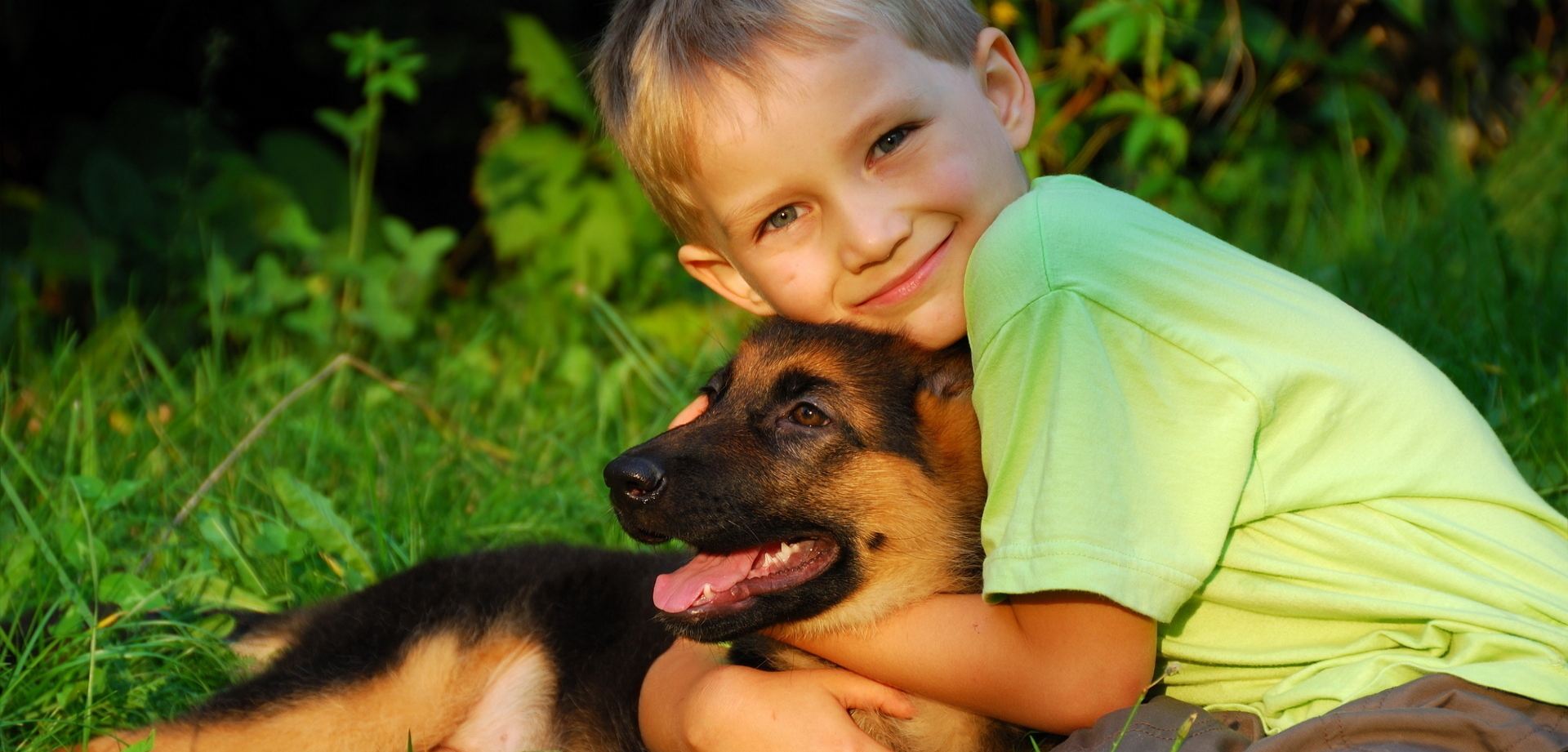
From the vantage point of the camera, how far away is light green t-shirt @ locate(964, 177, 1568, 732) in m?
2.40

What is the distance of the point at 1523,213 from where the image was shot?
20.5 ft

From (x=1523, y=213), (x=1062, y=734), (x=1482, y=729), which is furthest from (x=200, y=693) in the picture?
(x=1523, y=213)

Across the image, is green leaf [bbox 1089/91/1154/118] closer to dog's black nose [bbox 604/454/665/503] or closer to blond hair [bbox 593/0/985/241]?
blond hair [bbox 593/0/985/241]

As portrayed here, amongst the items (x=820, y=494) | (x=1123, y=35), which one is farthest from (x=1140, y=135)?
(x=820, y=494)

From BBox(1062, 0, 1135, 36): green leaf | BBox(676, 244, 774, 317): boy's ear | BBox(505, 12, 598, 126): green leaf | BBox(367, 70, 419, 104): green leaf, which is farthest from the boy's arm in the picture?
BBox(505, 12, 598, 126): green leaf

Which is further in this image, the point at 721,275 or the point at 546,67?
the point at 546,67

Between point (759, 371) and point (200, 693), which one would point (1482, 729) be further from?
point (200, 693)

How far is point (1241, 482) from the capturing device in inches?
95.8

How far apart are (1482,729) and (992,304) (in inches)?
39.8

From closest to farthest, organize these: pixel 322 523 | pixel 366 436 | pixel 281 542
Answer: pixel 281 542 → pixel 322 523 → pixel 366 436

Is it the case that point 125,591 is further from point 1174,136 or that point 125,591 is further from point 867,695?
point 1174,136

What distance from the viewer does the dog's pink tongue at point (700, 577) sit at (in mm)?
2938

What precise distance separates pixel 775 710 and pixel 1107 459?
3.13 feet

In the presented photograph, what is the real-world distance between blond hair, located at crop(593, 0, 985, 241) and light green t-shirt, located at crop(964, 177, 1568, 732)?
23.7 inches
